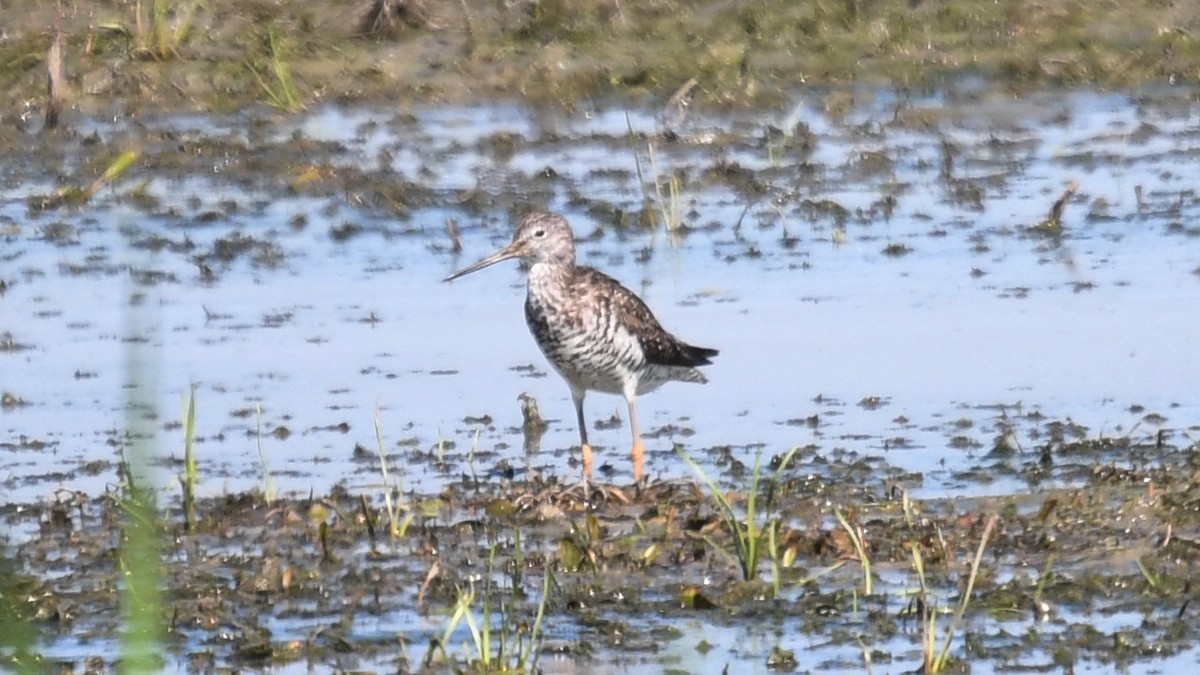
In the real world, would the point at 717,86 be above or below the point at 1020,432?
above

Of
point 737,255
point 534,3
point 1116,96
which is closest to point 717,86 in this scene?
point 534,3

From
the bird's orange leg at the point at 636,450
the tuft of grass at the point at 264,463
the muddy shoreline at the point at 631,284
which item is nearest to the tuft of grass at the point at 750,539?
the muddy shoreline at the point at 631,284

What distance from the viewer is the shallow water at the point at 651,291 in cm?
913

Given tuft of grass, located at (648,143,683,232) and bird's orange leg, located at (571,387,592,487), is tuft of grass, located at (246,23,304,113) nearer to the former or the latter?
tuft of grass, located at (648,143,683,232)

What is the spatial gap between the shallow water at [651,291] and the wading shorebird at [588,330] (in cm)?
27

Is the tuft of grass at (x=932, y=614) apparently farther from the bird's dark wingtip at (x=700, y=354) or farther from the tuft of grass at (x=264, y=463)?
the bird's dark wingtip at (x=700, y=354)

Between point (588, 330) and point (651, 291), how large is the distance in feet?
8.73

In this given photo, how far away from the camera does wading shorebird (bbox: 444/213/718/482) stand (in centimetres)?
888

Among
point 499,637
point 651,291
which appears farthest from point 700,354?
point 499,637

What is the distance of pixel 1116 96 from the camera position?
16219 mm

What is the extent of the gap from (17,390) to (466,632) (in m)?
3.98

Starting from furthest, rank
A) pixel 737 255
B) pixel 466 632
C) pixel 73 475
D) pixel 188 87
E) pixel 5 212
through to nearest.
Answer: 1. pixel 188 87
2. pixel 5 212
3. pixel 737 255
4. pixel 73 475
5. pixel 466 632

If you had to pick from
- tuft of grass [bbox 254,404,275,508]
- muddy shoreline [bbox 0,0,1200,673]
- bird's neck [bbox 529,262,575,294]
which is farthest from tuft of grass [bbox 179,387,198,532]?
bird's neck [bbox 529,262,575,294]

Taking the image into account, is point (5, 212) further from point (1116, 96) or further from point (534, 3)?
point (1116, 96)
